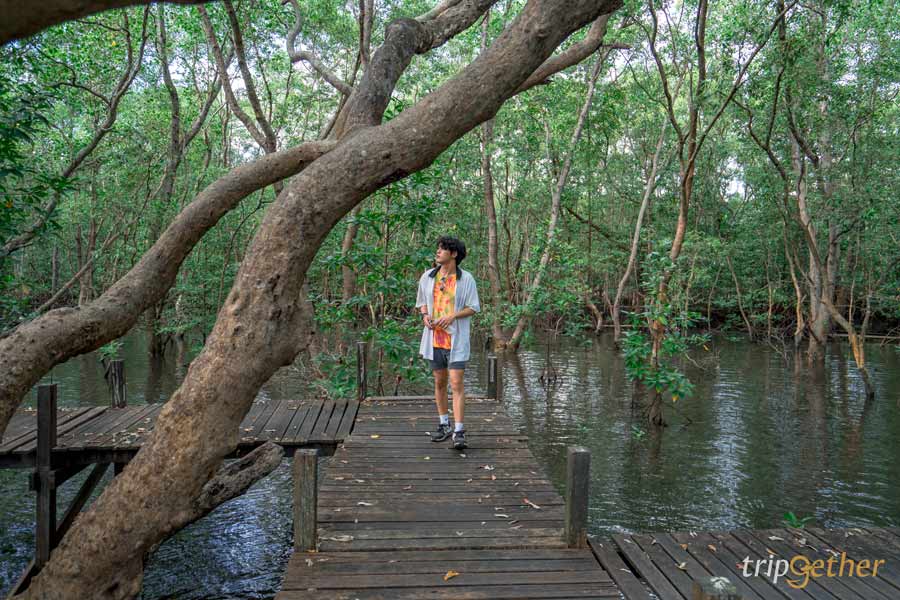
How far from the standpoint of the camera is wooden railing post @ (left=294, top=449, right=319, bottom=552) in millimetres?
3947

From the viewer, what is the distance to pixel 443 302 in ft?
19.4

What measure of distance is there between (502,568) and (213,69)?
17.5 meters

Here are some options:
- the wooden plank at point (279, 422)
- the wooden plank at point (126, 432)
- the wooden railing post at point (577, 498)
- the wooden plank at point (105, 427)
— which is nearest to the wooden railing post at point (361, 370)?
the wooden plank at point (279, 422)

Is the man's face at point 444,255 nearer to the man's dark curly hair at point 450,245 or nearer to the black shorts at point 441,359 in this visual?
the man's dark curly hair at point 450,245

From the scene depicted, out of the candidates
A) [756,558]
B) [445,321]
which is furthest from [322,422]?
[756,558]

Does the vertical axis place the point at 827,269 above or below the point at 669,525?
above

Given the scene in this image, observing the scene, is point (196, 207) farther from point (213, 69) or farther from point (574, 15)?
point (213, 69)

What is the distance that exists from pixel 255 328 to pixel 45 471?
436cm

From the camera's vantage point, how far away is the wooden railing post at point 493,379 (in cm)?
830

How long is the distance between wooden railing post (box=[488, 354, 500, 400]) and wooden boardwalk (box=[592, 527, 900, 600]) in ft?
11.5

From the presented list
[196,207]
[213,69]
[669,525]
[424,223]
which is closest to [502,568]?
[196,207]

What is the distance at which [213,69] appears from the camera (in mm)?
17609

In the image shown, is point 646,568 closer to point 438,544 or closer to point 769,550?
point 769,550

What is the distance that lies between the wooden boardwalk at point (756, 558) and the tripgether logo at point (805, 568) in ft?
0.04
